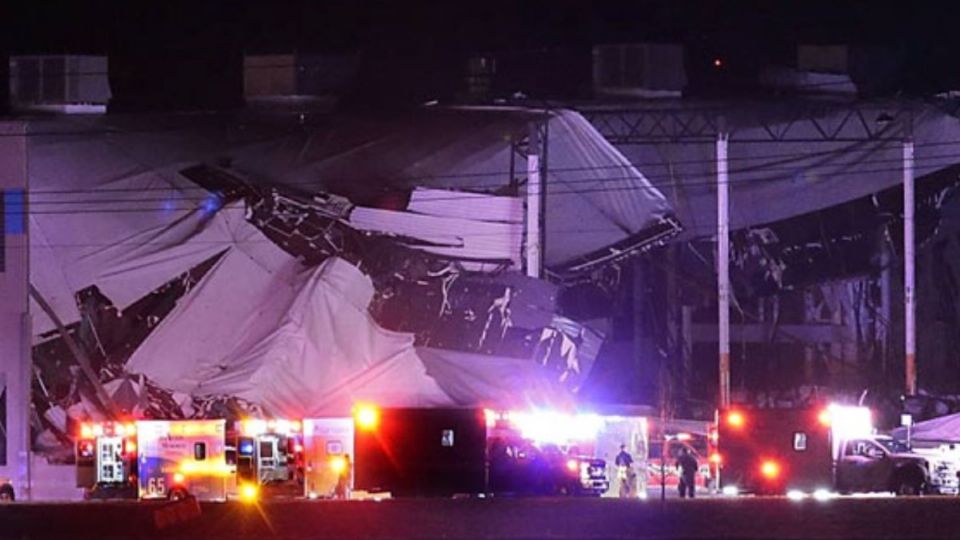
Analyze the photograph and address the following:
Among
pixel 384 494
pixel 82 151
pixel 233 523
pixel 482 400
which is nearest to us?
pixel 233 523

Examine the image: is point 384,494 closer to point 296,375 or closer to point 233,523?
point 296,375

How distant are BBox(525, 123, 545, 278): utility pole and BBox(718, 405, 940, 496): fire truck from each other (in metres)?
6.61

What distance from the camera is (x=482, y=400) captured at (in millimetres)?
42938

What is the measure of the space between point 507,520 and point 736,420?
14796mm

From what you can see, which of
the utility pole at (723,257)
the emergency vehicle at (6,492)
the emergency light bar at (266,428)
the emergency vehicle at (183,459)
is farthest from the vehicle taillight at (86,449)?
the utility pole at (723,257)

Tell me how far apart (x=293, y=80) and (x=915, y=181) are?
50.9 ft

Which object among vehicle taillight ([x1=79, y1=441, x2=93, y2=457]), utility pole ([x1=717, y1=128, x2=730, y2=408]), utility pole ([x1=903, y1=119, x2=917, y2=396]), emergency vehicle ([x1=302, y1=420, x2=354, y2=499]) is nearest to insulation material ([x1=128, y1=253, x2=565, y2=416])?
emergency vehicle ([x1=302, y1=420, x2=354, y2=499])

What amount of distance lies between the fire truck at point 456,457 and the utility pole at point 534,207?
20.1 feet

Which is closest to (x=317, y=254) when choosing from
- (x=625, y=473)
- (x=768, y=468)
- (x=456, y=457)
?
(x=456, y=457)

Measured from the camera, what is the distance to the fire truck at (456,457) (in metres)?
38.0

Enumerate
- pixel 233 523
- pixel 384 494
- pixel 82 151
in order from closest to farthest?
pixel 233 523
pixel 384 494
pixel 82 151

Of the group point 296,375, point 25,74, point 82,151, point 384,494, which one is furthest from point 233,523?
point 25,74

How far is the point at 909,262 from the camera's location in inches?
1721

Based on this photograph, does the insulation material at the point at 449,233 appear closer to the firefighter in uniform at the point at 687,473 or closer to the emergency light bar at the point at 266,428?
the emergency light bar at the point at 266,428
